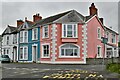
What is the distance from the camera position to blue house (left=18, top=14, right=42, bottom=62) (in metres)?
36.0

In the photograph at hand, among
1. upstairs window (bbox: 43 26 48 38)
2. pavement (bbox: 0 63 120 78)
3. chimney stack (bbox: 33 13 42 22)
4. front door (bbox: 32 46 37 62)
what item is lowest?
pavement (bbox: 0 63 120 78)

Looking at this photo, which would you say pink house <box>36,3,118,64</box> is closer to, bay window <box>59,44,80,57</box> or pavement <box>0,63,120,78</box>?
bay window <box>59,44,80,57</box>

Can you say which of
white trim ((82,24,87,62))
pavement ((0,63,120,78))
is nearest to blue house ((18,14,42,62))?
white trim ((82,24,87,62))

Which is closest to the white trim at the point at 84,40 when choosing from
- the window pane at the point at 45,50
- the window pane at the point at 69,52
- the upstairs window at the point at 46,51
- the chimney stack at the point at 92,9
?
the window pane at the point at 69,52

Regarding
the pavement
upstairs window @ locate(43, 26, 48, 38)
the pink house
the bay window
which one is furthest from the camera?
upstairs window @ locate(43, 26, 48, 38)

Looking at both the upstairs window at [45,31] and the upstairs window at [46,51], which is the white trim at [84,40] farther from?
the upstairs window at [45,31]

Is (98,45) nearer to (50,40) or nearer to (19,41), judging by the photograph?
(50,40)

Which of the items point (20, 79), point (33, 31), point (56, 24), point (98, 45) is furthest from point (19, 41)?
point (20, 79)

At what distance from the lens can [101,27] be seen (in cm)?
3703

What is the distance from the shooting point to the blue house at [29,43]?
36.0 metres

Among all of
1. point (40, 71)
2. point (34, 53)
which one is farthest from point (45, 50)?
point (40, 71)

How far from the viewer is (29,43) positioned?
38062 millimetres

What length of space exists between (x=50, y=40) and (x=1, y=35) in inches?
769

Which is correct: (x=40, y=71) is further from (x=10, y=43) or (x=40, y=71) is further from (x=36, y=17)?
(x=10, y=43)
